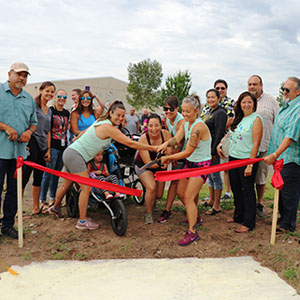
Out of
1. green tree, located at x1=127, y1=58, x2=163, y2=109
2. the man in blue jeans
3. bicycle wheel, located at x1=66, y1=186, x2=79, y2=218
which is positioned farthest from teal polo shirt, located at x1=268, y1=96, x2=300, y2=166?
green tree, located at x1=127, y1=58, x2=163, y2=109

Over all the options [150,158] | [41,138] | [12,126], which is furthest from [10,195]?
[150,158]

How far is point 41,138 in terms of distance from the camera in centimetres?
511

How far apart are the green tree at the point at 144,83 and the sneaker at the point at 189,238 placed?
33748 mm

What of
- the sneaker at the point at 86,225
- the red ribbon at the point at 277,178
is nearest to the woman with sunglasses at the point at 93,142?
the sneaker at the point at 86,225

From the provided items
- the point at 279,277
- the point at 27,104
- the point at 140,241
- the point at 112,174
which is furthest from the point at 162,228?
the point at 27,104

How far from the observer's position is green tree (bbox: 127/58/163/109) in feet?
124

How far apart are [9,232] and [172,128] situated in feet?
9.75

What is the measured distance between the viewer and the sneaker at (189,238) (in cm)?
415

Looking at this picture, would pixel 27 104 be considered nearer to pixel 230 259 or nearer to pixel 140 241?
pixel 140 241

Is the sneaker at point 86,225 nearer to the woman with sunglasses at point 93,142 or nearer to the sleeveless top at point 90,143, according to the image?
the woman with sunglasses at point 93,142

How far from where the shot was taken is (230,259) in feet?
12.4

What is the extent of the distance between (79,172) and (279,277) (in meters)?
2.88

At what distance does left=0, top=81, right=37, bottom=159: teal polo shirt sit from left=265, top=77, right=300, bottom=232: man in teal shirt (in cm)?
329

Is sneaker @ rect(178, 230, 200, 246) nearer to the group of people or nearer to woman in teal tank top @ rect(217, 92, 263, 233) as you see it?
the group of people
